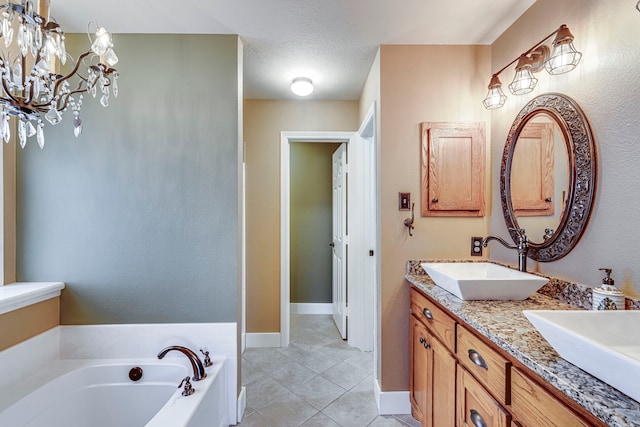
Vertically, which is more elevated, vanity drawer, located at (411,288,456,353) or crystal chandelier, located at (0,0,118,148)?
crystal chandelier, located at (0,0,118,148)

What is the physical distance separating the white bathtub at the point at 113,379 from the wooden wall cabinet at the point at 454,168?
62.6 inches

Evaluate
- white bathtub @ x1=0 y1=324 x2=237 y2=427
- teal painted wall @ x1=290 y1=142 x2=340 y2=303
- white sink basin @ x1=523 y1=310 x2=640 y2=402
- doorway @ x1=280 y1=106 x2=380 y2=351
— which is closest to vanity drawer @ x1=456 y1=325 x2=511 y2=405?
white sink basin @ x1=523 y1=310 x2=640 y2=402

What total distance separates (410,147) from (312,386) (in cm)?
189

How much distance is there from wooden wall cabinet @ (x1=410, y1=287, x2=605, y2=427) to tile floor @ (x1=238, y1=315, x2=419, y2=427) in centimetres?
40

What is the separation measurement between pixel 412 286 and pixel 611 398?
119cm

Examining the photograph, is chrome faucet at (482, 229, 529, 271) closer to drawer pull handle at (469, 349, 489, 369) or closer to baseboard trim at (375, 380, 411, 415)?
drawer pull handle at (469, 349, 489, 369)

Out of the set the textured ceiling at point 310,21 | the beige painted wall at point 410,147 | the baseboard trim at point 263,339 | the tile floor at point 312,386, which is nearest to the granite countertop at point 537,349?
the beige painted wall at point 410,147

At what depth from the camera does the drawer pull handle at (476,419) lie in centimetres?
107

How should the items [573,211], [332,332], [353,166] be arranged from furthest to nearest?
[332,332] < [353,166] < [573,211]

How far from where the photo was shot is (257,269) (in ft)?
8.98

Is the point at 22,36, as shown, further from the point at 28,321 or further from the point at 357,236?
the point at 357,236

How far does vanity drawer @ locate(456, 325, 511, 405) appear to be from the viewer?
0.96 m

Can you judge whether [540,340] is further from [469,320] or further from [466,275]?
[466,275]

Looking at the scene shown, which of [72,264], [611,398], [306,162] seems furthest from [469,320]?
[306,162]
